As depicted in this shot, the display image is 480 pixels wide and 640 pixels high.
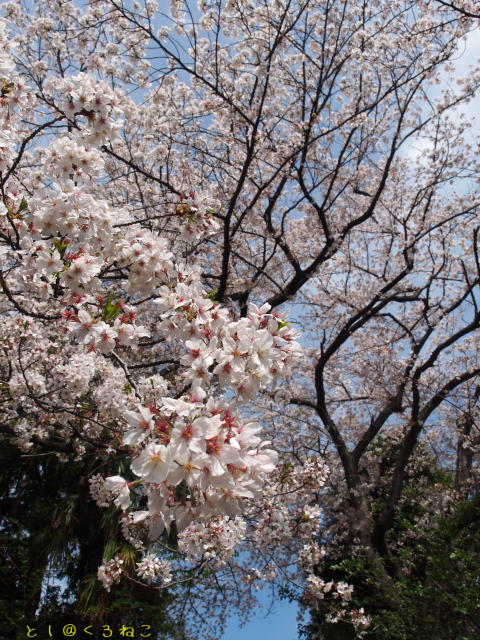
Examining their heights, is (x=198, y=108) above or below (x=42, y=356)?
above

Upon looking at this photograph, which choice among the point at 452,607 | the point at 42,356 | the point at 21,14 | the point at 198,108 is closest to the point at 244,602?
the point at 452,607

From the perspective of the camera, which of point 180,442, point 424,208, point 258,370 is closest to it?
point 180,442

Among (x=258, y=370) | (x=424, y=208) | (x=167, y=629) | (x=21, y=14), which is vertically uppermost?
(x=424, y=208)

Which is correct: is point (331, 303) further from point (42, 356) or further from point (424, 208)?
point (42, 356)

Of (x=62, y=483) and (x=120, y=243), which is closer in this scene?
(x=120, y=243)

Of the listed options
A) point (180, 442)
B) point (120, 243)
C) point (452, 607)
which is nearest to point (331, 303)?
point (452, 607)

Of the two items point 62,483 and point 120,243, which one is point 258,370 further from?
point 62,483

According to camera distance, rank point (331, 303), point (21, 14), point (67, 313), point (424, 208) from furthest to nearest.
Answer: point (331, 303), point (424, 208), point (21, 14), point (67, 313)

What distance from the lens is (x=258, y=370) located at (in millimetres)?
1585

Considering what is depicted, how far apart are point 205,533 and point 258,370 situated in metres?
1.69

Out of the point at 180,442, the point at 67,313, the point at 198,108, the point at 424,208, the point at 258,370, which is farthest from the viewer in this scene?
the point at 424,208

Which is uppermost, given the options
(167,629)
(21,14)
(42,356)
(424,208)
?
(424,208)

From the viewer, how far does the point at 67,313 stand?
1.98 metres

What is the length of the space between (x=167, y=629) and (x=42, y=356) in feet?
14.1
